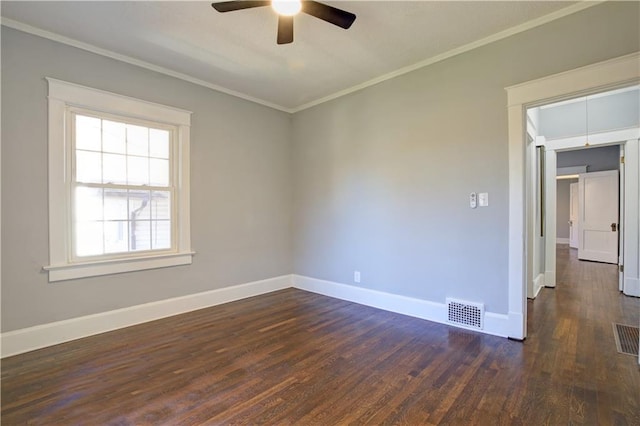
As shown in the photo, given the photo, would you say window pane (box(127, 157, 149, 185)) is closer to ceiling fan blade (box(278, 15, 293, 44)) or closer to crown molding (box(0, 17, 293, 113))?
crown molding (box(0, 17, 293, 113))

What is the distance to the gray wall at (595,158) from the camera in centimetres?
718

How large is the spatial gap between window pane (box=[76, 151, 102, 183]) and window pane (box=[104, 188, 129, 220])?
0.56 ft

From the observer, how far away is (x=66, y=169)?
296cm

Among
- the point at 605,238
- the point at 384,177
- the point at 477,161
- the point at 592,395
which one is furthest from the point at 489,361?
the point at 605,238

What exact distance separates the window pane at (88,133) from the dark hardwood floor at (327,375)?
196cm

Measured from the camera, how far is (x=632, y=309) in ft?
12.4

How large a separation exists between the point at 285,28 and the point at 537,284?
4.99 m

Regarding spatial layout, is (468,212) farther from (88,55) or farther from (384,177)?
(88,55)

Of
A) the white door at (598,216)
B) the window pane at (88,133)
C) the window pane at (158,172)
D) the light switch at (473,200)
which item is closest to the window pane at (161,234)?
the window pane at (158,172)

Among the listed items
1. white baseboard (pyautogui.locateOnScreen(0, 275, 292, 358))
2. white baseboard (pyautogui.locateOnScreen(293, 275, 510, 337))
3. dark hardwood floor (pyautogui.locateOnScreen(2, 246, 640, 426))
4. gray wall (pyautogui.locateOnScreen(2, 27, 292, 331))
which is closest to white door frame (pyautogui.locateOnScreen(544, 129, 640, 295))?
dark hardwood floor (pyautogui.locateOnScreen(2, 246, 640, 426))

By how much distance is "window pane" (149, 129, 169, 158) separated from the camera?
3.59 meters

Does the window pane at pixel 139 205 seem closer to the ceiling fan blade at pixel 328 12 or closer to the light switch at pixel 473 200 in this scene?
the ceiling fan blade at pixel 328 12

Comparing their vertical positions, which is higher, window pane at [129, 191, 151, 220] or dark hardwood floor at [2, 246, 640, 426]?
window pane at [129, 191, 151, 220]

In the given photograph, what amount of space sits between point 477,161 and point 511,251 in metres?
0.95
